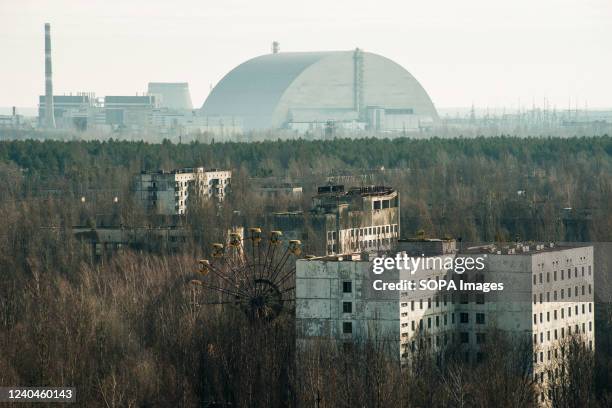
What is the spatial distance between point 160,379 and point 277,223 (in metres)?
17.2

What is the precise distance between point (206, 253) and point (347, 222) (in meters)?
3.68

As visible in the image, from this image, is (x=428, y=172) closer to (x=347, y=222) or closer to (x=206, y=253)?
(x=347, y=222)

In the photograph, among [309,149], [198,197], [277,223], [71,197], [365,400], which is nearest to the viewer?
[365,400]

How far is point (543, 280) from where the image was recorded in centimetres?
2683

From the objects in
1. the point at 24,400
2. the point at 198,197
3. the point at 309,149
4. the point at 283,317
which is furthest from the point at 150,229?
the point at 309,149

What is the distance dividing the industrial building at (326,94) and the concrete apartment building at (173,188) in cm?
6145

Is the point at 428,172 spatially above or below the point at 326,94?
below

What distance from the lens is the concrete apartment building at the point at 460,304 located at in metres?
25.8

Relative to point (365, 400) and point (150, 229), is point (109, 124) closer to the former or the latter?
point (150, 229)

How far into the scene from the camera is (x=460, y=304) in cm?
2683

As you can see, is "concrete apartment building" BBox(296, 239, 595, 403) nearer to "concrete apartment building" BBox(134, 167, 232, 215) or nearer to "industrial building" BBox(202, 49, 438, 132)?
"concrete apartment building" BBox(134, 167, 232, 215)

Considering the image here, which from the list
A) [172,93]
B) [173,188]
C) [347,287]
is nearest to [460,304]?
[347,287]

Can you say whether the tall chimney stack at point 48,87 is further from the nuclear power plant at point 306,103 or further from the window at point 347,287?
the window at point 347,287

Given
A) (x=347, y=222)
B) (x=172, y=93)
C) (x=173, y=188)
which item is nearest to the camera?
(x=347, y=222)
